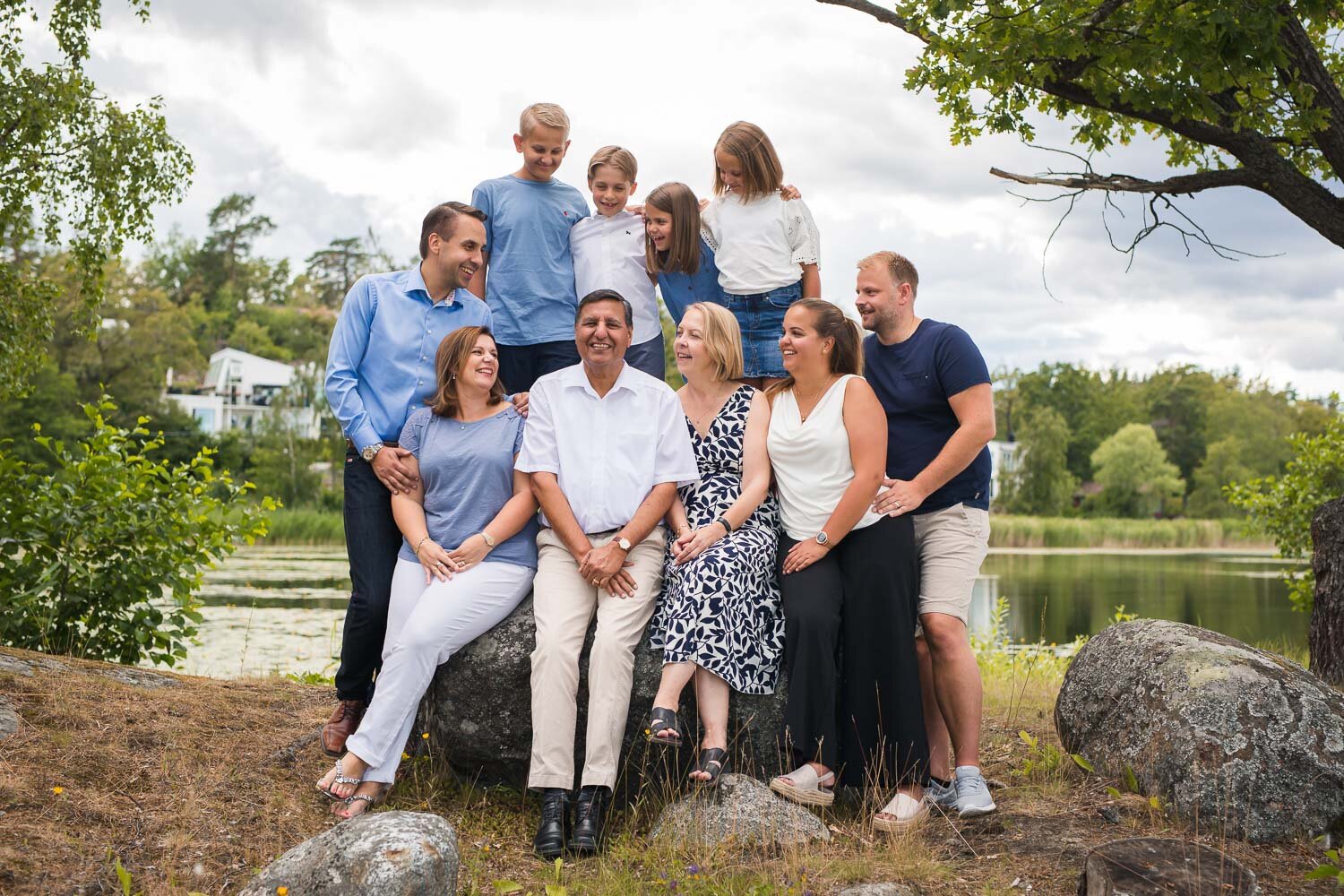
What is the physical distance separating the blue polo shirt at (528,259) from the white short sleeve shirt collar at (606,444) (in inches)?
35.7

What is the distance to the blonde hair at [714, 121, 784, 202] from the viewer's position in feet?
18.3

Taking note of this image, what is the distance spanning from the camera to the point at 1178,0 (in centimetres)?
681

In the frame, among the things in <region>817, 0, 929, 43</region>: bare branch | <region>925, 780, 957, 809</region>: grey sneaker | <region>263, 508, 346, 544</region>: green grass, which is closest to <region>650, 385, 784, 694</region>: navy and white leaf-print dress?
<region>925, 780, 957, 809</region>: grey sneaker

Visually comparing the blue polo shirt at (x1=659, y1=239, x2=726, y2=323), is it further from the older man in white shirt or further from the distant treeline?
the distant treeline

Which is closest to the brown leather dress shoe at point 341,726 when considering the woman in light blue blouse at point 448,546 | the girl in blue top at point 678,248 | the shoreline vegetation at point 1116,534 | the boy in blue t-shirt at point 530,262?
the woman in light blue blouse at point 448,546

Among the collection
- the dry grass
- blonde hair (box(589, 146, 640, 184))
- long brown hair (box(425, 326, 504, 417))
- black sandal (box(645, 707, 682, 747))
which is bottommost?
the dry grass

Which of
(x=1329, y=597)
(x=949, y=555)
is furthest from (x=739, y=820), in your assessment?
(x=1329, y=597)

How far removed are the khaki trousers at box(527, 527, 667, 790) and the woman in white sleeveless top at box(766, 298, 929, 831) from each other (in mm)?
638

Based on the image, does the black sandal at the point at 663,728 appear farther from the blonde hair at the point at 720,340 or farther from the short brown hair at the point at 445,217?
the short brown hair at the point at 445,217

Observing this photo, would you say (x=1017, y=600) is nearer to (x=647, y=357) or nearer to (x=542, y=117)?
(x=647, y=357)

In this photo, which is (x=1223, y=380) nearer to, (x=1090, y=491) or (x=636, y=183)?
(x=1090, y=491)

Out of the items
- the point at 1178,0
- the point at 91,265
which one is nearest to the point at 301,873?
the point at 1178,0

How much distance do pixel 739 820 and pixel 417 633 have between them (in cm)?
150

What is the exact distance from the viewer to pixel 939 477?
4695 mm
